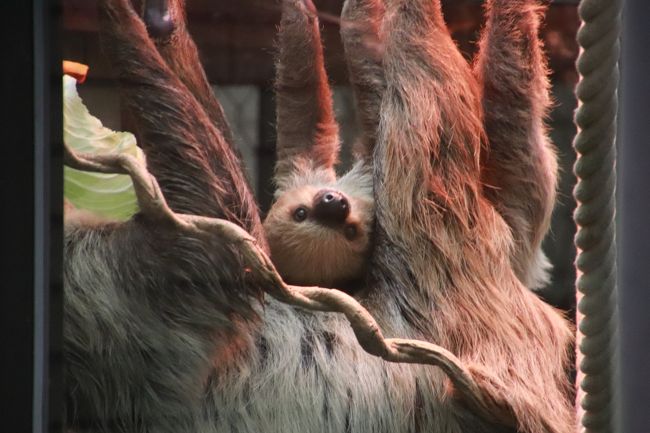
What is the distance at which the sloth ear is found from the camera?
1762mm

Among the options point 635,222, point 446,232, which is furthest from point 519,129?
point 635,222

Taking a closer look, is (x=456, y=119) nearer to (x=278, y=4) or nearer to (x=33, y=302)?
(x=278, y=4)

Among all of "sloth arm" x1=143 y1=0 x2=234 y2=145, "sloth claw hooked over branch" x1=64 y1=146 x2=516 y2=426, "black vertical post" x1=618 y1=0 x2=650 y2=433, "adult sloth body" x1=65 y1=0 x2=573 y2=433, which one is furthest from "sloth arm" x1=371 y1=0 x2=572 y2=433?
"sloth arm" x1=143 y1=0 x2=234 y2=145

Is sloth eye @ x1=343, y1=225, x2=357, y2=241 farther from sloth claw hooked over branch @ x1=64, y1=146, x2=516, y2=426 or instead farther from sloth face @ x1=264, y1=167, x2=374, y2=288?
sloth claw hooked over branch @ x1=64, y1=146, x2=516, y2=426

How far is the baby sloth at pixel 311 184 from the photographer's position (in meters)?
1.75

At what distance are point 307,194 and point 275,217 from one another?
14 centimetres

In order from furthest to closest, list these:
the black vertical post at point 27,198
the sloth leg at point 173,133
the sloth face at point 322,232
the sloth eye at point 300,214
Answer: the sloth eye at point 300,214 → the sloth face at point 322,232 → the sloth leg at point 173,133 → the black vertical post at point 27,198

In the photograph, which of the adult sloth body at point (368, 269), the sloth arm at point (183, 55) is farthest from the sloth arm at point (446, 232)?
the sloth arm at point (183, 55)

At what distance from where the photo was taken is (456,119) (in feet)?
5.90

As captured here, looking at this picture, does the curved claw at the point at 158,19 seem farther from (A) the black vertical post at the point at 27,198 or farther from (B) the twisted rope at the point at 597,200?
(B) the twisted rope at the point at 597,200

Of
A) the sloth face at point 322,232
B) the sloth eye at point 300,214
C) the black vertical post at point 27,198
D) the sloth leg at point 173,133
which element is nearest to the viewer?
the black vertical post at point 27,198

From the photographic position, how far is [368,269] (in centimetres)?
177

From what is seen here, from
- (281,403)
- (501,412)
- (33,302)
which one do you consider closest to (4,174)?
(33,302)

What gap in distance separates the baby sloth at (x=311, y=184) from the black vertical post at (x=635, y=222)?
517 millimetres
